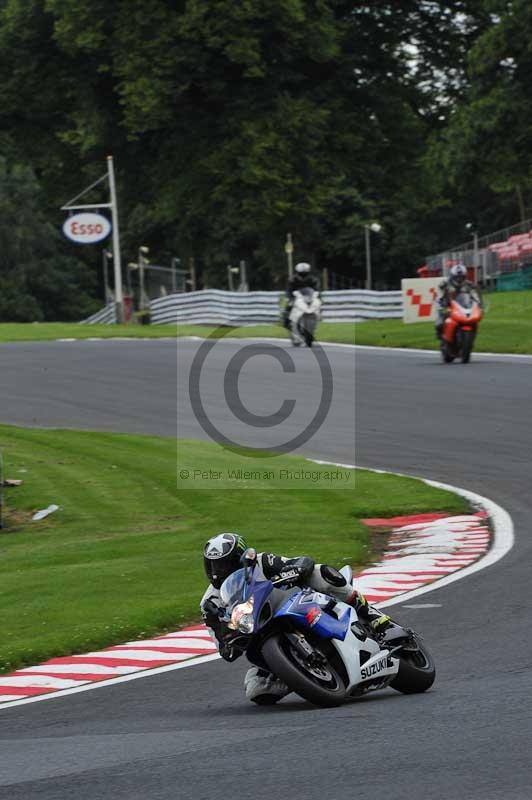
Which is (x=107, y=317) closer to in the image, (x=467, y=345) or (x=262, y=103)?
(x=262, y=103)

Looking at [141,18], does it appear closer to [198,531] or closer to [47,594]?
[198,531]

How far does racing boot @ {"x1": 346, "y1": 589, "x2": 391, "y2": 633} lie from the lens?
802cm

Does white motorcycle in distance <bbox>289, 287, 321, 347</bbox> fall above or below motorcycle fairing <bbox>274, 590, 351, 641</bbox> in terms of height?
above

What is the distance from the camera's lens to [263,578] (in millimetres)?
7828

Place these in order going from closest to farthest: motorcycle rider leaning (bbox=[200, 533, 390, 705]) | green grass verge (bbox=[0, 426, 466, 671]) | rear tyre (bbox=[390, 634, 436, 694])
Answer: motorcycle rider leaning (bbox=[200, 533, 390, 705]) < rear tyre (bbox=[390, 634, 436, 694]) < green grass verge (bbox=[0, 426, 466, 671])

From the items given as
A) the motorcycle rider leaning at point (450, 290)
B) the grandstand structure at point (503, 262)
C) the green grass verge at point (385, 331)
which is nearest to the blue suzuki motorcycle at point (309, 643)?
the motorcycle rider leaning at point (450, 290)

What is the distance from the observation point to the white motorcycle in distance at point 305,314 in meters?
30.8

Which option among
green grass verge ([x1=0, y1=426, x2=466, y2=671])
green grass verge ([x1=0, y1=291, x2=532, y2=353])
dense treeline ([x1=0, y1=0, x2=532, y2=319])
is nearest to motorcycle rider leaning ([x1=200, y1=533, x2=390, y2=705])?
green grass verge ([x1=0, y1=426, x2=466, y2=671])

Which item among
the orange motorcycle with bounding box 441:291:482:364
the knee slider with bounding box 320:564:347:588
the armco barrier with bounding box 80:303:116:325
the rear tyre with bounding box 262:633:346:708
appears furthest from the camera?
the armco barrier with bounding box 80:303:116:325

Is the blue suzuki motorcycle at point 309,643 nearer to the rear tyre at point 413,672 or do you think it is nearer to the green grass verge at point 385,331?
the rear tyre at point 413,672

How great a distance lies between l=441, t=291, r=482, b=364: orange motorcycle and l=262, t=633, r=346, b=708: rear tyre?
18.7m

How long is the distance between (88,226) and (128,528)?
36675 mm

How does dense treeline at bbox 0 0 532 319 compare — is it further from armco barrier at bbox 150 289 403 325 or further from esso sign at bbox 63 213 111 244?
armco barrier at bbox 150 289 403 325

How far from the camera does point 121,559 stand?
13.1 m
